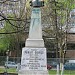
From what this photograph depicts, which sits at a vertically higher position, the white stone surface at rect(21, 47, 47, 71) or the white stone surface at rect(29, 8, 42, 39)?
the white stone surface at rect(29, 8, 42, 39)

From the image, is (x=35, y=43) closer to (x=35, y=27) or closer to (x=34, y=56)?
(x=34, y=56)

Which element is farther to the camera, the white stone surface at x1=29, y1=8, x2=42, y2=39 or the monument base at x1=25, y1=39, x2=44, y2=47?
the white stone surface at x1=29, y1=8, x2=42, y2=39

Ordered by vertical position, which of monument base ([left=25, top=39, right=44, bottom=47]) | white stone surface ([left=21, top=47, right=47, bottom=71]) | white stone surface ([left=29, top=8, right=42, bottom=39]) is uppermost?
white stone surface ([left=29, top=8, right=42, bottom=39])

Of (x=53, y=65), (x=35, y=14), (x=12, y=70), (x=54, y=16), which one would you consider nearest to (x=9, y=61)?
(x=12, y=70)

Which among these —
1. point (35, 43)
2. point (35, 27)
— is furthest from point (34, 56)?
point (35, 27)

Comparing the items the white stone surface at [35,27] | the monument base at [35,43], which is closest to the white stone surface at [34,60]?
the monument base at [35,43]

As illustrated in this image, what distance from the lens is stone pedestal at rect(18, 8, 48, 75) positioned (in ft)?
56.5

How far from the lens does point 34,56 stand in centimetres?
1736

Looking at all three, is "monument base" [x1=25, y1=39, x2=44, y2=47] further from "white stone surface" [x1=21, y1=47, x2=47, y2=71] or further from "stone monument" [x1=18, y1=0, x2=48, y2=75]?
"white stone surface" [x1=21, y1=47, x2=47, y2=71]

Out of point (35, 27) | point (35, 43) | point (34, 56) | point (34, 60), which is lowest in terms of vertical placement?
point (34, 60)

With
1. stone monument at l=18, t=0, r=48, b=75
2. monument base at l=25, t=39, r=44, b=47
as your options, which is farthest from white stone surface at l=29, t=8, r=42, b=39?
monument base at l=25, t=39, r=44, b=47

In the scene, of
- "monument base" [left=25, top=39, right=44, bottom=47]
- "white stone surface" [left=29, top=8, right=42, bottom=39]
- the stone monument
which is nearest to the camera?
the stone monument

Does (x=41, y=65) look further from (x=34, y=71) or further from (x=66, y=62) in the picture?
(x=66, y=62)

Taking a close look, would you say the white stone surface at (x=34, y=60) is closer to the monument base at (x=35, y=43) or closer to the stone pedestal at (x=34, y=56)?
the stone pedestal at (x=34, y=56)
